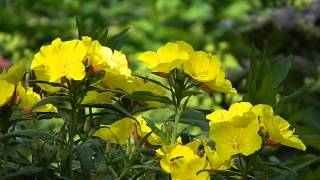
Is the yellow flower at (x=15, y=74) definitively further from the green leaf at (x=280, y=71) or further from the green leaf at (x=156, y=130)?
the green leaf at (x=280, y=71)

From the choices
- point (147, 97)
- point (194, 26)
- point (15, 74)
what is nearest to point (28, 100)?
point (15, 74)

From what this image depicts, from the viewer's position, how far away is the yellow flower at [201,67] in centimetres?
118

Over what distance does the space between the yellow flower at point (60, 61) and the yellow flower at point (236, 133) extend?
0.64ft

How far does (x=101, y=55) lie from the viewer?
1.16m

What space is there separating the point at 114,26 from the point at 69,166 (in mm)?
4536

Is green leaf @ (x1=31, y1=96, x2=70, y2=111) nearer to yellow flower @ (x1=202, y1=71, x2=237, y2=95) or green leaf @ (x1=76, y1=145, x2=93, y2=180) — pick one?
green leaf @ (x1=76, y1=145, x2=93, y2=180)

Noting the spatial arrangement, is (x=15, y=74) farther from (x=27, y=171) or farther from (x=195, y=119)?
(x=195, y=119)

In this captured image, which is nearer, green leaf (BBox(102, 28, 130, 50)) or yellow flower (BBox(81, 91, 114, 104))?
yellow flower (BBox(81, 91, 114, 104))

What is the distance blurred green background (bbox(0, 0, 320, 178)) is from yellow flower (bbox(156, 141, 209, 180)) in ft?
6.42

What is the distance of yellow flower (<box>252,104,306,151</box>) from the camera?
112 cm

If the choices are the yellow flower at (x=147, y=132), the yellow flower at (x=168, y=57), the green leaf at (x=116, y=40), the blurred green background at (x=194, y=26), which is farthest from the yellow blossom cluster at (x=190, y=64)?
the blurred green background at (x=194, y=26)

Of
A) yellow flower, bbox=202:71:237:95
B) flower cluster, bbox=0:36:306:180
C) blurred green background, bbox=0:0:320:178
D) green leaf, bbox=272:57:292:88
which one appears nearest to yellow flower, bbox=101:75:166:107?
flower cluster, bbox=0:36:306:180

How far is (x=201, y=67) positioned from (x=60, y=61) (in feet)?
0.66

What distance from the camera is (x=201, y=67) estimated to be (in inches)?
46.5
